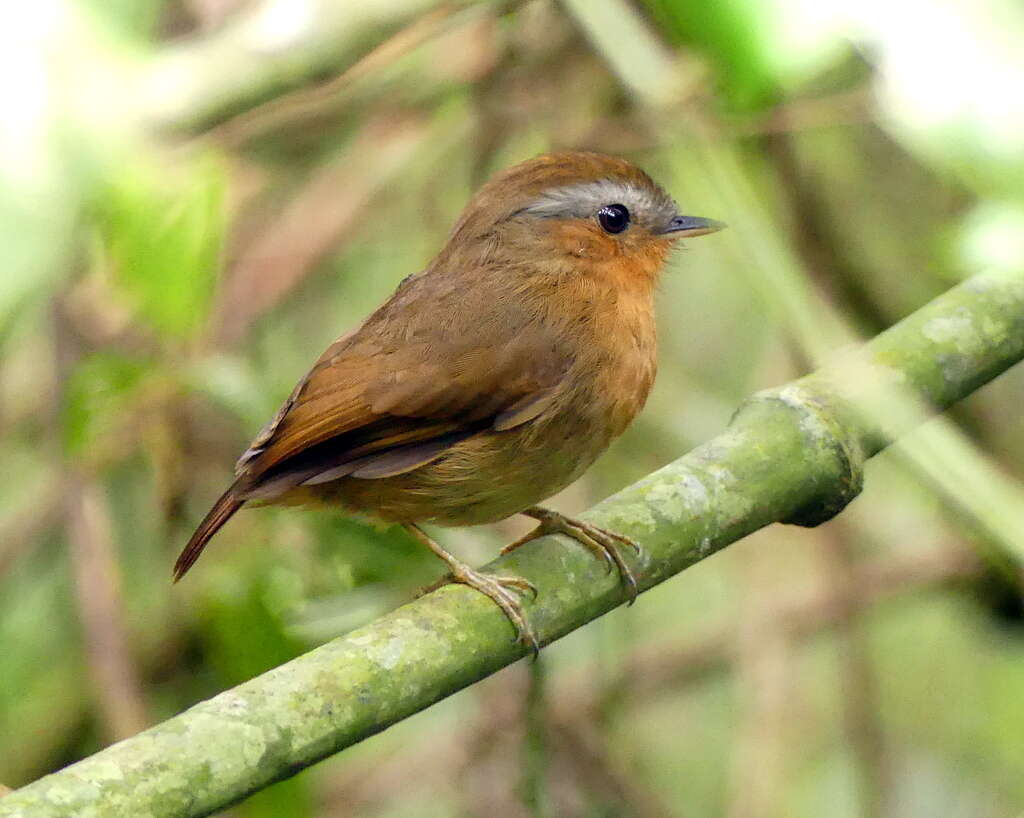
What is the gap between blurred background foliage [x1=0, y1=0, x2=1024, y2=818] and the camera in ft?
10.1

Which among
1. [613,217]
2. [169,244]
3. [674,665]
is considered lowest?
[674,665]

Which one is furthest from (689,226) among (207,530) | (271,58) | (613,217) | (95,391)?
(95,391)

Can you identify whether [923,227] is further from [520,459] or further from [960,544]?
[520,459]

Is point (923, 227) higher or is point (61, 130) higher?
point (61, 130)

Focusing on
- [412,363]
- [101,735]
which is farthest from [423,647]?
[101,735]

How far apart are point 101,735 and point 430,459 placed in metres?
1.72

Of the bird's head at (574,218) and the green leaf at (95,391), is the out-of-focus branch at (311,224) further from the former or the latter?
the bird's head at (574,218)

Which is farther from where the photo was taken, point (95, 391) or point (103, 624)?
point (103, 624)

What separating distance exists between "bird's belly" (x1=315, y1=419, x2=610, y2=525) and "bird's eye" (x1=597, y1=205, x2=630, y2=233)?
51 cm

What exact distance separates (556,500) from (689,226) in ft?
4.81

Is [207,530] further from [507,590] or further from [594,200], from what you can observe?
[594,200]

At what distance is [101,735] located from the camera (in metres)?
3.88

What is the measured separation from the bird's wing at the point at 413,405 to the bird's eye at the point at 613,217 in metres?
0.37

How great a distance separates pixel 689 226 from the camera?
3.01 metres
